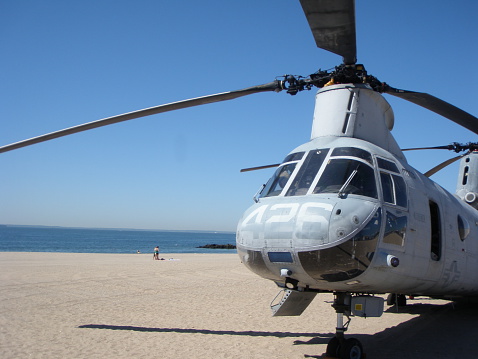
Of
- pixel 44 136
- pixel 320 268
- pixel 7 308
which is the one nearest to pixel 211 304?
pixel 7 308

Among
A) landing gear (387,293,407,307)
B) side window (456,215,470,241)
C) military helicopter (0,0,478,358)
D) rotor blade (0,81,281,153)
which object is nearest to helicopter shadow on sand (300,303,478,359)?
landing gear (387,293,407,307)

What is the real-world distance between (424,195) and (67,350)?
6275 millimetres

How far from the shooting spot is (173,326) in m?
9.50

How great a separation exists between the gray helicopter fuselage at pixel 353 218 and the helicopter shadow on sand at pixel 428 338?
3.62ft

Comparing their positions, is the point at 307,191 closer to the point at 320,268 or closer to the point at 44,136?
the point at 320,268

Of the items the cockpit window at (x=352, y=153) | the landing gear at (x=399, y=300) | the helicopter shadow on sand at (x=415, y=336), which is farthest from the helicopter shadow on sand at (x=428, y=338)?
the cockpit window at (x=352, y=153)

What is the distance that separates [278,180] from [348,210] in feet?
4.86

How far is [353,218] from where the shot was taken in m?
5.49

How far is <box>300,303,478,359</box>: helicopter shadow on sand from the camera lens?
7.59 meters

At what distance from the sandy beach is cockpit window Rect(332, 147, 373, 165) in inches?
128

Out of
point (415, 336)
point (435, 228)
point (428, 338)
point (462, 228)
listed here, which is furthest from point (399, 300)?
point (435, 228)

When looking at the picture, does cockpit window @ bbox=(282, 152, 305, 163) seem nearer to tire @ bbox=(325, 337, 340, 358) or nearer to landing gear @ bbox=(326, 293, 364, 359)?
landing gear @ bbox=(326, 293, 364, 359)

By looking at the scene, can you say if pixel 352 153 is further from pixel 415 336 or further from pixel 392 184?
pixel 415 336

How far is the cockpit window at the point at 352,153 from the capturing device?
6414 mm
